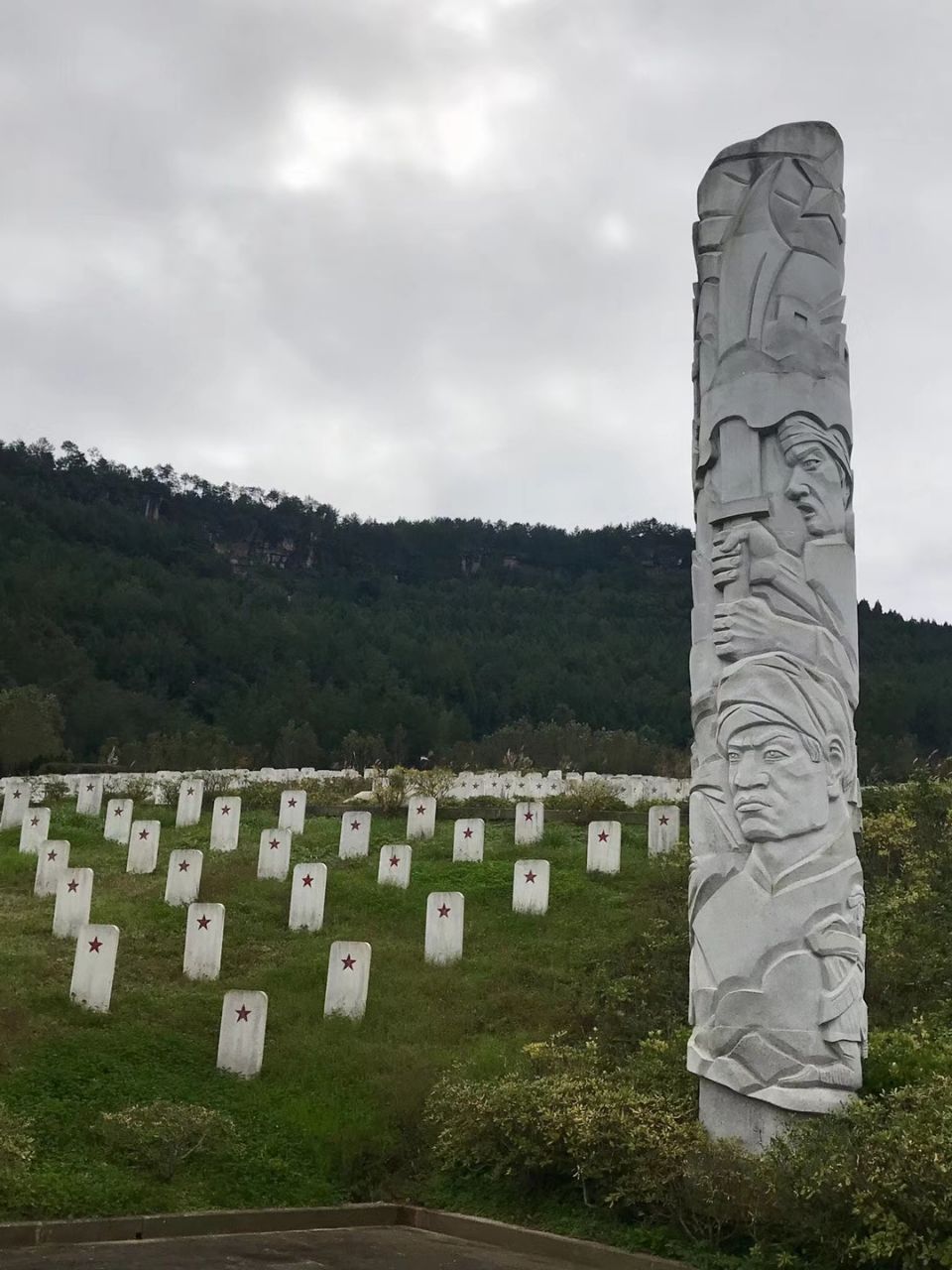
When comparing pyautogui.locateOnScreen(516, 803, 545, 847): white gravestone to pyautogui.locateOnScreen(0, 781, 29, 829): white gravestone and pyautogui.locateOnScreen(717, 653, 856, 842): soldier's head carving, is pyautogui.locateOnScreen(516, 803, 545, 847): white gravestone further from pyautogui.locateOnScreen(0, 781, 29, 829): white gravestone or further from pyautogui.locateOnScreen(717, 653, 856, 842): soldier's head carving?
pyautogui.locateOnScreen(717, 653, 856, 842): soldier's head carving

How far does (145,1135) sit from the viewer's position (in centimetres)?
808

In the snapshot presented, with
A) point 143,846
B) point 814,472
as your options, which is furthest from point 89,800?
point 814,472

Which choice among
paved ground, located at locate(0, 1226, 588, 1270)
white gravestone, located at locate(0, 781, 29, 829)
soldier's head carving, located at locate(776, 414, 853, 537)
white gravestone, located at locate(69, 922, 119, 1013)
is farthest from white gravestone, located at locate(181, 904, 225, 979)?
white gravestone, located at locate(0, 781, 29, 829)

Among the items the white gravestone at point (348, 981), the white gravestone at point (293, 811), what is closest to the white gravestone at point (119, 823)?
the white gravestone at point (293, 811)

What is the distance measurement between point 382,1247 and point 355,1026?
3.34 meters

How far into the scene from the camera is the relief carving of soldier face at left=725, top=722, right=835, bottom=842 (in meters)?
8.33

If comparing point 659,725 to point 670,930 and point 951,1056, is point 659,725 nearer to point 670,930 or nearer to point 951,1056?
point 670,930

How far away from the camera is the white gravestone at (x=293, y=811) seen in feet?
59.5

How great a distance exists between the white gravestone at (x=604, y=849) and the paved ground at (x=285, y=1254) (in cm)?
770

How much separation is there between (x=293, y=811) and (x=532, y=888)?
5.60 meters

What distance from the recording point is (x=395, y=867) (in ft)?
48.5

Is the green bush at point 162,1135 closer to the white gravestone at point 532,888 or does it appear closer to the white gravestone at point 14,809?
the white gravestone at point 532,888

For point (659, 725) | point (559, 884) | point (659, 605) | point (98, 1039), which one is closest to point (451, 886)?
point (559, 884)

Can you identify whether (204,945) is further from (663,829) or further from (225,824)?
(663,829)
